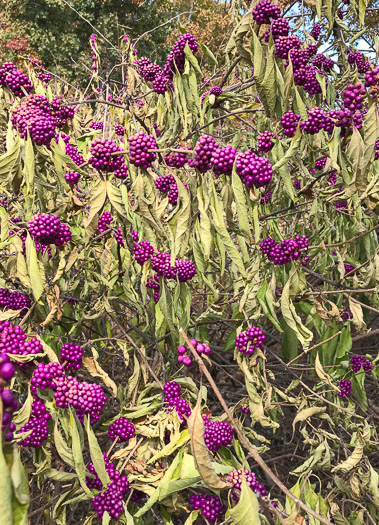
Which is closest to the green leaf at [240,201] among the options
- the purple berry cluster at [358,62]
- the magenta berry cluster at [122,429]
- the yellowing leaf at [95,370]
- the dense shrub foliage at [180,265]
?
the dense shrub foliage at [180,265]

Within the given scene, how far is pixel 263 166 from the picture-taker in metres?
1.25

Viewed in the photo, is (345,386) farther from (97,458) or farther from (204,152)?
(204,152)

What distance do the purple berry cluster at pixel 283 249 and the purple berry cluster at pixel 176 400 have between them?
2.51 ft

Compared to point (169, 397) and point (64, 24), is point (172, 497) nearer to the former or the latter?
point (169, 397)

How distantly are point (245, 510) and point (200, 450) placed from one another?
171mm

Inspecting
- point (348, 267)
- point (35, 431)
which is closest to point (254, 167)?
point (35, 431)

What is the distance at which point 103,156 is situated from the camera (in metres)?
1.45

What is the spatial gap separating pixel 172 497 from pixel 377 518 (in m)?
1.10

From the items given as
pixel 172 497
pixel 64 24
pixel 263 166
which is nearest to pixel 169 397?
pixel 172 497

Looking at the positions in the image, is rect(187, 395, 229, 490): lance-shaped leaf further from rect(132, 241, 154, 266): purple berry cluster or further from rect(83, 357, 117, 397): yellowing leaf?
rect(132, 241, 154, 266): purple berry cluster

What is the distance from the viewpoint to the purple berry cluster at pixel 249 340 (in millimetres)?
1816

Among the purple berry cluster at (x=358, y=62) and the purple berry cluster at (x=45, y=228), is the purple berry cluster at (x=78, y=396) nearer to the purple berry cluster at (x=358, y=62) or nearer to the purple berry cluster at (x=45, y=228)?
the purple berry cluster at (x=45, y=228)

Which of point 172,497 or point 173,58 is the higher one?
point 173,58

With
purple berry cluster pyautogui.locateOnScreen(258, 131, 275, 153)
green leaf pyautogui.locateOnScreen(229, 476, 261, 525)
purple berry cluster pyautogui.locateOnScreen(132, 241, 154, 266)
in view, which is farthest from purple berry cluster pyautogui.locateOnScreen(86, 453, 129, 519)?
purple berry cluster pyautogui.locateOnScreen(258, 131, 275, 153)
